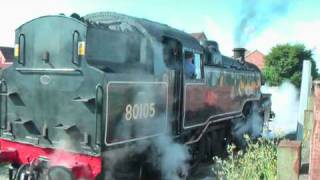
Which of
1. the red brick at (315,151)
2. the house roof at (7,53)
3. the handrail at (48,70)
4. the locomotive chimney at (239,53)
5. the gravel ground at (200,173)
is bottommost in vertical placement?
the gravel ground at (200,173)

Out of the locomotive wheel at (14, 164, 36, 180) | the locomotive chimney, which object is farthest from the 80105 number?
the locomotive chimney

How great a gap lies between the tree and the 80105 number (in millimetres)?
32658

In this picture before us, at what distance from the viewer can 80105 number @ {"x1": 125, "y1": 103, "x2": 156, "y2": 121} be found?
609cm

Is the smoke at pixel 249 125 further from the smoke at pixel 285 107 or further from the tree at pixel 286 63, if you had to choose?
the tree at pixel 286 63

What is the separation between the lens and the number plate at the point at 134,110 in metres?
5.73

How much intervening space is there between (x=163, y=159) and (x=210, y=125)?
2166 mm

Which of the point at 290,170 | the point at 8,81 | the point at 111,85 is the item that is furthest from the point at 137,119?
the point at 290,170

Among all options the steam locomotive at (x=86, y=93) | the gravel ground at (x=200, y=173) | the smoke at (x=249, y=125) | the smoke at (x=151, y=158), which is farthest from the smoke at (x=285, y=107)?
the steam locomotive at (x=86, y=93)

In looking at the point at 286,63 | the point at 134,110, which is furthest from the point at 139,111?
the point at 286,63

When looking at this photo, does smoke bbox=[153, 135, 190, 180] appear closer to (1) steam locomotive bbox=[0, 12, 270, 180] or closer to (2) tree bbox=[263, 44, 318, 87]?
(1) steam locomotive bbox=[0, 12, 270, 180]

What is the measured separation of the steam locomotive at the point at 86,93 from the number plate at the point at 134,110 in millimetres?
13

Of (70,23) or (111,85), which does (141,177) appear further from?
(70,23)

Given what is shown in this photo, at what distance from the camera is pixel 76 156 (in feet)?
18.8

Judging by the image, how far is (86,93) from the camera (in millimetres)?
5727
